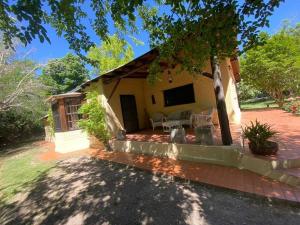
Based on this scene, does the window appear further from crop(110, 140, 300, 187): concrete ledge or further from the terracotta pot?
the terracotta pot

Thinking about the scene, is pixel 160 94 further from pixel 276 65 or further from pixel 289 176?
pixel 289 176

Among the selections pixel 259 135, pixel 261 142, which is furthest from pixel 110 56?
pixel 261 142

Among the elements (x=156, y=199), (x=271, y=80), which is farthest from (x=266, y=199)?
(x=271, y=80)

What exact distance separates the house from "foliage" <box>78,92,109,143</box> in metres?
0.35

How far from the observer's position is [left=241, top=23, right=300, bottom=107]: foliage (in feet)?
42.2

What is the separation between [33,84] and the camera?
52.2 ft

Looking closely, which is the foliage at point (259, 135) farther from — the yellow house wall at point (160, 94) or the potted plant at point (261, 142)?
the yellow house wall at point (160, 94)

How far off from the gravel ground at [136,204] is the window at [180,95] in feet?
17.5

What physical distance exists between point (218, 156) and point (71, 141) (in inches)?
357

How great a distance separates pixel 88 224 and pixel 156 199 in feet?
4.67

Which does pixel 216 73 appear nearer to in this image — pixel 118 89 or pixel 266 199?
pixel 266 199

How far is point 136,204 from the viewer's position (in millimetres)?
4289

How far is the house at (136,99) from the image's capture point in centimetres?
959

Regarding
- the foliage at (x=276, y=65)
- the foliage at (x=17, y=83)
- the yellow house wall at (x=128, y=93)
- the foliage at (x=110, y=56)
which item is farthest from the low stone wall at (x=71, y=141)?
the foliage at (x=110, y=56)
